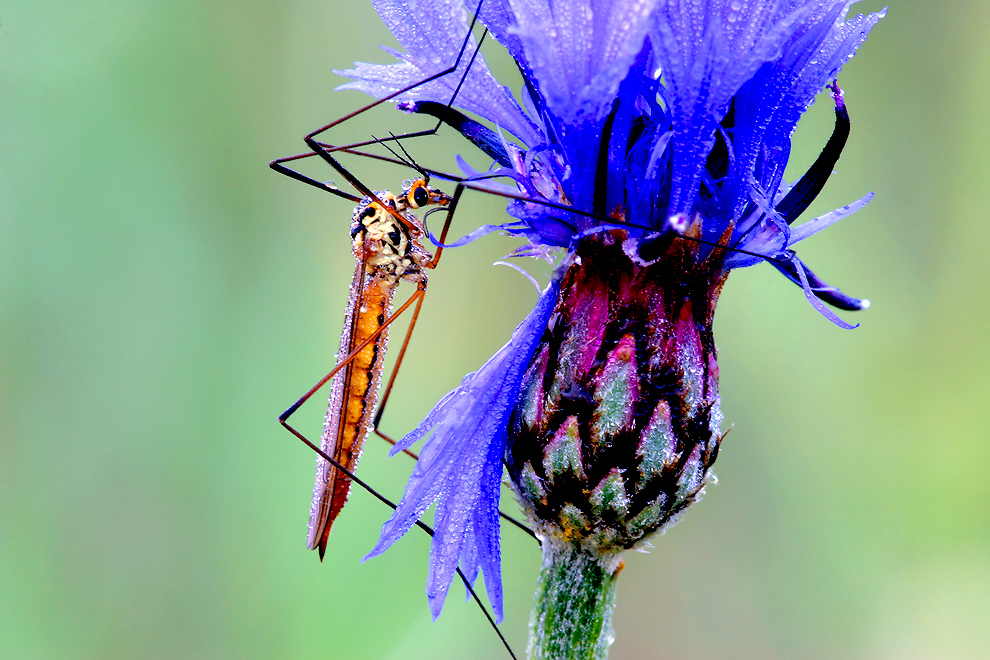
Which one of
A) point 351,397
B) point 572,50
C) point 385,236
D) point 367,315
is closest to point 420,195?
point 385,236

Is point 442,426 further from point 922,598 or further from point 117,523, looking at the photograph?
point 922,598

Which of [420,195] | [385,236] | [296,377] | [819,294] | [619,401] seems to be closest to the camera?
[619,401]

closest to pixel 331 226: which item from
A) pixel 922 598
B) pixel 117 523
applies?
pixel 117 523

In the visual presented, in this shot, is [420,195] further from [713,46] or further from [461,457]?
[713,46]

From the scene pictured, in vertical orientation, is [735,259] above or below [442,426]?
above

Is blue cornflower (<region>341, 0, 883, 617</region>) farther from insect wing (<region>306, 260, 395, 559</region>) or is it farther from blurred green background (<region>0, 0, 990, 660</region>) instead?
blurred green background (<region>0, 0, 990, 660</region>)
